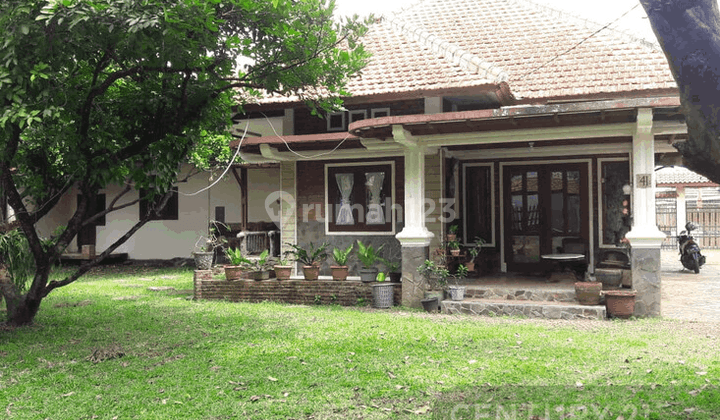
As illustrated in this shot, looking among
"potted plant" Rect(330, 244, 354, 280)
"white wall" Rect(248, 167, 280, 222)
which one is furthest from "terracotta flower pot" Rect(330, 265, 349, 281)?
"white wall" Rect(248, 167, 280, 222)

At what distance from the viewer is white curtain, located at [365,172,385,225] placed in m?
11.7

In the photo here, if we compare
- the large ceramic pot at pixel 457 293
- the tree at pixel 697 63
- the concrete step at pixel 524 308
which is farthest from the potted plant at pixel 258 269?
the tree at pixel 697 63

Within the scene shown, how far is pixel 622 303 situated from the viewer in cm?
878

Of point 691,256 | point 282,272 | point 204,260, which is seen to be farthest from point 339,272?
point 691,256

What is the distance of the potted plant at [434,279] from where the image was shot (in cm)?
980

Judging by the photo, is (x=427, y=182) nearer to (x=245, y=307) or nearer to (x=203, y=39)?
(x=245, y=307)

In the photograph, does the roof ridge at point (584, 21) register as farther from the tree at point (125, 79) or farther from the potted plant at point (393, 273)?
the tree at point (125, 79)

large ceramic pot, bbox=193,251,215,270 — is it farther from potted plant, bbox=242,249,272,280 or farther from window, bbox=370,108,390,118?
window, bbox=370,108,390,118

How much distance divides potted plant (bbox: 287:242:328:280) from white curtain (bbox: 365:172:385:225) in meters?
1.11

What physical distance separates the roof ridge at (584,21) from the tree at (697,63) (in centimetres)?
876

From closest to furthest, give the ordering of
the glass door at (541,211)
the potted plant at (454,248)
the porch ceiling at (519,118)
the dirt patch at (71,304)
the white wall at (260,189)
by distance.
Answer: the porch ceiling at (519,118) → the dirt patch at (71,304) → the potted plant at (454,248) → the glass door at (541,211) → the white wall at (260,189)

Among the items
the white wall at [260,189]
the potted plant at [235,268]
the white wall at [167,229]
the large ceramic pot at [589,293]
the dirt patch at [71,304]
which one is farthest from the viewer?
the white wall at [167,229]

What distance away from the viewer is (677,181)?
80.0 ft

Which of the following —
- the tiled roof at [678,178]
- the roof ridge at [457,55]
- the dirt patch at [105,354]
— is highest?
the roof ridge at [457,55]
